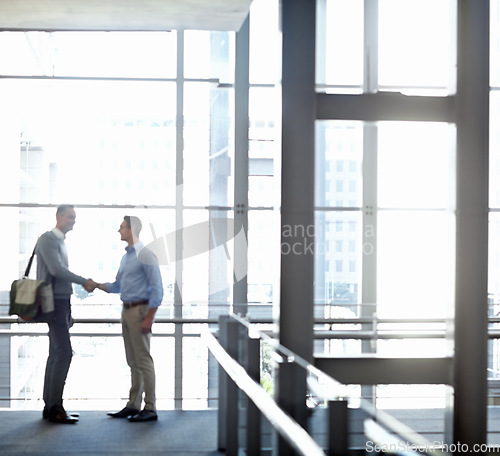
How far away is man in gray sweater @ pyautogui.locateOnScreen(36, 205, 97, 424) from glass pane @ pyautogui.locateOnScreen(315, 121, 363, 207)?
15.8 feet

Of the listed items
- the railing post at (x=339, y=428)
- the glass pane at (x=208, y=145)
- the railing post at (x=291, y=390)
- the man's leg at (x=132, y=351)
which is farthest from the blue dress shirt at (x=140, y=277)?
the glass pane at (x=208, y=145)

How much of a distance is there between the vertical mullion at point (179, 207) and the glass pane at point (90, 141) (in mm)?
103

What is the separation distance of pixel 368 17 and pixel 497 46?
1.75 m

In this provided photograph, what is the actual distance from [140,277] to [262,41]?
4.94m

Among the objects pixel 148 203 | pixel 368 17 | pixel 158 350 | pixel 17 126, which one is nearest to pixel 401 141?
pixel 368 17

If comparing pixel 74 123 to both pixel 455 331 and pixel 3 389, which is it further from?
pixel 455 331

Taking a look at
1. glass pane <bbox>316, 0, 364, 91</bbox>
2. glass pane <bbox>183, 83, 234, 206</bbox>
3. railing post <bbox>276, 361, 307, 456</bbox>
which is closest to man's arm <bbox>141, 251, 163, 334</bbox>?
railing post <bbox>276, 361, 307, 456</bbox>

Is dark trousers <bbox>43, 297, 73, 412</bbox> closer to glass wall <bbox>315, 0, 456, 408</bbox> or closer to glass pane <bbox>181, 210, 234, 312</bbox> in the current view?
glass pane <bbox>181, 210, 234, 312</bbox>

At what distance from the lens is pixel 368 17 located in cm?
968

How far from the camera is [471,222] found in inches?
156

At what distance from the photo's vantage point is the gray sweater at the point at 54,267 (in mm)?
5051

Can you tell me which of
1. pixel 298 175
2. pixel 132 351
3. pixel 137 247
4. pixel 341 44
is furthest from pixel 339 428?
pixel 341 44

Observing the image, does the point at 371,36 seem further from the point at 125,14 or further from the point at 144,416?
the point at 144,416

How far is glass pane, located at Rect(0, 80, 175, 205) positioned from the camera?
9.39 metres
